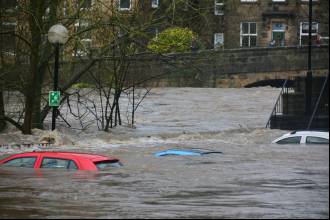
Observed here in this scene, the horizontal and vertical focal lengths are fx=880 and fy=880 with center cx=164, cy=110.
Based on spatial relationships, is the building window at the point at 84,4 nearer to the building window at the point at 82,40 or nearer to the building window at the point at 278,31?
the building window at the point at 82,40

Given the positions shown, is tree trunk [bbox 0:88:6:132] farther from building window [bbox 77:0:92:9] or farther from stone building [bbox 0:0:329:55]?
building window [bbox 77:0:92:9]

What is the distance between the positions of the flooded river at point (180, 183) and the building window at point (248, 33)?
33.9 metres

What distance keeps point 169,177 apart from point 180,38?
12859 mm

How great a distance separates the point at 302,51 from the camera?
5534 centimetres

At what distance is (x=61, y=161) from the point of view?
18.5 metres

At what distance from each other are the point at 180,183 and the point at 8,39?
49.0 ft

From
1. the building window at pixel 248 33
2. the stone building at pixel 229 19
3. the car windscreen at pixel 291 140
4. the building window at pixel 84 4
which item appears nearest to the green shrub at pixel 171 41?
the stone building at pixel 229 19

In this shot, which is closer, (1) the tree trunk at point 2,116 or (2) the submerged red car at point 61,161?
(2) the submerged red car at point 61,161

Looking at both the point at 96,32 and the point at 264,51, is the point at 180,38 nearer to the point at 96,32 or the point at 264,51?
the point at 96,32

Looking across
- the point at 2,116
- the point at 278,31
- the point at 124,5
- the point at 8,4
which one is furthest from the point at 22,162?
the point at 278,31

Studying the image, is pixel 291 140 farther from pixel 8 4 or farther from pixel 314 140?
pixel 8 4

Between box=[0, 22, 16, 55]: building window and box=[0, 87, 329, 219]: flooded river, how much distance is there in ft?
10.3

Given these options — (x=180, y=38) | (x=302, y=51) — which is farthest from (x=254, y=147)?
(x=302, y=51)

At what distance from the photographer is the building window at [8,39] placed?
2973 cm
